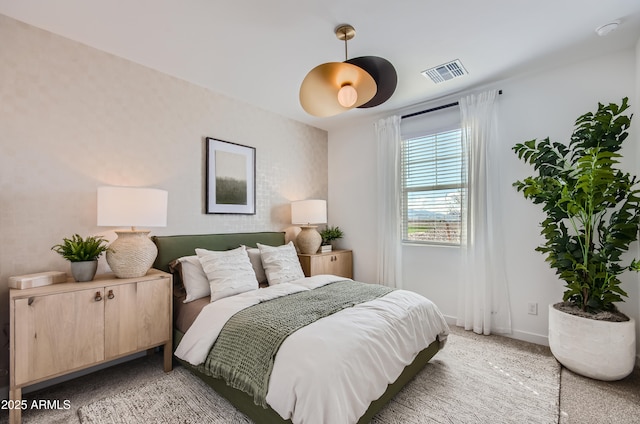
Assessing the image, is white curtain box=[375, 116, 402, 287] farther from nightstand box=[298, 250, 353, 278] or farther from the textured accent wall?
the textured accent wall

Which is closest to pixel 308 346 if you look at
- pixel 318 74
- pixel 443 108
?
pixel 318 74

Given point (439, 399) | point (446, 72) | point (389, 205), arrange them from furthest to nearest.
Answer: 1. point (389, 205)
2. point (446, 72)
3. point (439, 399)

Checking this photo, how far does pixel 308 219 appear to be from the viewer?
12.3ft

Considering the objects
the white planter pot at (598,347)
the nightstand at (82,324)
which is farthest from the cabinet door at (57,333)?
the white planter pot at (598,347)

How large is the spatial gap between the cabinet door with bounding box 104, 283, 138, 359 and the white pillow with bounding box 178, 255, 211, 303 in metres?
0.39

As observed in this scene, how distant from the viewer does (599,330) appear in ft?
7.14

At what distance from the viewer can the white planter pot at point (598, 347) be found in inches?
84.2

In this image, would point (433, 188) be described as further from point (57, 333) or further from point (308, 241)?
point (57, 333)

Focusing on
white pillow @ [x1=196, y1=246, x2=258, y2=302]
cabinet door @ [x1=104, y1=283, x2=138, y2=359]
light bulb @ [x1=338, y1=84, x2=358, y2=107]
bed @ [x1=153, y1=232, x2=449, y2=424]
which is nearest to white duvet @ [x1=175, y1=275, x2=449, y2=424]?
bed @ [x1=153, y1=232, x2=449, y2=424]

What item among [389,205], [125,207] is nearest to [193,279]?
[125,207]

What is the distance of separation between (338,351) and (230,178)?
7.96ft

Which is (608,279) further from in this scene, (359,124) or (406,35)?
(359,124)

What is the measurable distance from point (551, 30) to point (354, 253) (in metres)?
3.12

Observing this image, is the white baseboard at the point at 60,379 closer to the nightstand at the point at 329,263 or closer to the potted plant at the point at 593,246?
the nightstand at the point at 329,263
